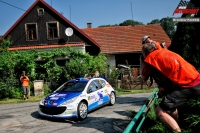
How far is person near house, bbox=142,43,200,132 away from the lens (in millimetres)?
3354

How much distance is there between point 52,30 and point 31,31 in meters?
2.28

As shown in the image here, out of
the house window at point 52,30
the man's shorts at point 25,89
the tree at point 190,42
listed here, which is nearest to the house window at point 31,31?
the house window at point 52,30

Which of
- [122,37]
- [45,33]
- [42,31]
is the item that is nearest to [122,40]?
[122,37]

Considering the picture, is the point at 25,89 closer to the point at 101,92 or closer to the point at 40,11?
the point at 101,92

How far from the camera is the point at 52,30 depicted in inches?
1024

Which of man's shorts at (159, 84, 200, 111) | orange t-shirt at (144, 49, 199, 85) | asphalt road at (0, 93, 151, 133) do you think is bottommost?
asphalt road at (0, 93, 151, 133)

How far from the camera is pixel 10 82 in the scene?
17047 mm

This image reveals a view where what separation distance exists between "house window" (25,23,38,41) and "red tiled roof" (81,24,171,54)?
7.66m

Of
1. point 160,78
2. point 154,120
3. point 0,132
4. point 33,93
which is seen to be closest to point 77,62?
point 33,93

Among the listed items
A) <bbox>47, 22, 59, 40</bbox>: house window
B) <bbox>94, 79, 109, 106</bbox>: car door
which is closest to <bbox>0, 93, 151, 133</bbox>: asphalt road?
<bbox>94, 79, 109, 106</bbox>: car door

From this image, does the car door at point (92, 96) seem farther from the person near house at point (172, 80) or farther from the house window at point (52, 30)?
the house window at point (52, 30)

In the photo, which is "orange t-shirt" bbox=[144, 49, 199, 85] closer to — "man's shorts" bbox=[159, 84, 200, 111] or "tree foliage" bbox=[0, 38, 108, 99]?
"man's shorts" bbox=[159, 84, 200, 111]

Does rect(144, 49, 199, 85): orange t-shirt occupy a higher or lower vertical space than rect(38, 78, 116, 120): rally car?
higher

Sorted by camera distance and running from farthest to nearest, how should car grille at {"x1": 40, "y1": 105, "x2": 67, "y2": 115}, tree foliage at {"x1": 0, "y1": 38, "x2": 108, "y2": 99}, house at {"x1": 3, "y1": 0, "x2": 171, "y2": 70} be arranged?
house at {"x1": 3, "y1": 0, "x2": 171, "y2": 70} < tree foliage at {"x1": 0, "y1": 38, "x2": 108, "y2": 99} < car grille at {"x1": 40, "y1": 105, "x2": 67, "y2": 115}
